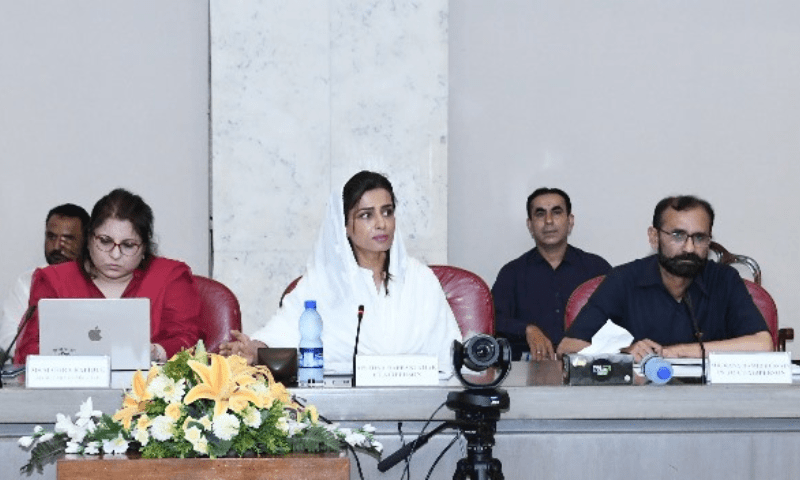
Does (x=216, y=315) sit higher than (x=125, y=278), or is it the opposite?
(x=125, y=278)

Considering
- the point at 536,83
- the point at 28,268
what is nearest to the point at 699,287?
the point at 536,83

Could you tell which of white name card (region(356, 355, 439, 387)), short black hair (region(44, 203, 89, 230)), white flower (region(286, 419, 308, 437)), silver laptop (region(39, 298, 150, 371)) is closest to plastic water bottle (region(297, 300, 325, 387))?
white name card (region(356, 355, 439, 387))

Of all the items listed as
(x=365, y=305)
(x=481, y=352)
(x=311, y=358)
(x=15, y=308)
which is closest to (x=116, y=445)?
(x=481, y=352)

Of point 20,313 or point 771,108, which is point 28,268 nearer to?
point 20,313

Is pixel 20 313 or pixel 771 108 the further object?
pixel 771 108

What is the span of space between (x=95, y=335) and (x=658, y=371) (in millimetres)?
1466

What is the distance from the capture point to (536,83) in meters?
6.01

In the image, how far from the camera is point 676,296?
408 centimetres

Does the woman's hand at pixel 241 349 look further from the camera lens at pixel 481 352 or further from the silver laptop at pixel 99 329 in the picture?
the camera lens at pixel 481 352

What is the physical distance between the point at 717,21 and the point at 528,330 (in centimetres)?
195

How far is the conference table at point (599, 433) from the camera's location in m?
3.09

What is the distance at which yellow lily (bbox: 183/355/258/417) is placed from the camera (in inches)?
84.2

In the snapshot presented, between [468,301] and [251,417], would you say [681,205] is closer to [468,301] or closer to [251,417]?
[468,301]

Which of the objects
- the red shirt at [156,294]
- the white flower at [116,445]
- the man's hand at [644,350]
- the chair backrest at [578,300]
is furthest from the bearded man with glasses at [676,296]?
the white flower at [116,445]
